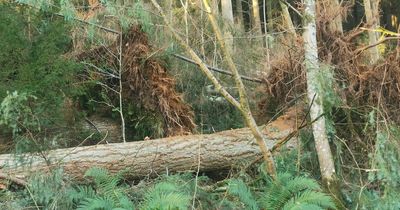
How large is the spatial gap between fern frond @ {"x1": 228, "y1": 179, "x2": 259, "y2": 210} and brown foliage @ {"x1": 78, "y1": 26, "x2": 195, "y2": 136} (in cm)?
295

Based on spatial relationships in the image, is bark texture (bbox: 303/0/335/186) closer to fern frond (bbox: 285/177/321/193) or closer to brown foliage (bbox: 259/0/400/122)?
brown foliage (bbox: 259/0/400/122)

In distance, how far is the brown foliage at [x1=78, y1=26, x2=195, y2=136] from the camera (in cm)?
990

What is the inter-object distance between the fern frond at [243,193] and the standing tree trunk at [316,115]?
1.23 m

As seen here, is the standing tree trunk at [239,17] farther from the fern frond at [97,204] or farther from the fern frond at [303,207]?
the fern frond at [97,204]

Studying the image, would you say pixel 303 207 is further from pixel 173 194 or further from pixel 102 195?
pixel 102 195

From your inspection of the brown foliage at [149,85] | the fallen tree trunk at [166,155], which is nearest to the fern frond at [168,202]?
the fallen tree trunk at [166,155]

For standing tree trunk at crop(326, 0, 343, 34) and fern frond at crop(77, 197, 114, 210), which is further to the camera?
standing tree trunk at crop(326, 0, 343, 34)

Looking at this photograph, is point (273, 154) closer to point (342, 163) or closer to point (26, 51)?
point (342, 163)

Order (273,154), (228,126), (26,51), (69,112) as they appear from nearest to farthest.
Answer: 1. (273,154)
2. (26,51)
3. (69,112)
4. (228,126)

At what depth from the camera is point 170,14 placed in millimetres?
11242

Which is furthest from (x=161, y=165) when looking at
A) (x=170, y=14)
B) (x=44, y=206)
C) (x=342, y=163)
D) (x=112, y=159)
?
(x=170, y=14)

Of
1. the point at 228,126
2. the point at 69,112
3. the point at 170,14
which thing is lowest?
the point at 228,126

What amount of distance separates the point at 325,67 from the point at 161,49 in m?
3.89

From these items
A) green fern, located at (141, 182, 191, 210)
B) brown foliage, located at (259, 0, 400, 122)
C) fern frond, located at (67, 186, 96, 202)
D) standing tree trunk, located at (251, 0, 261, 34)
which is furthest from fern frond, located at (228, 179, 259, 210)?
standing tree trunk, located at (251, 0, 261, 34)
